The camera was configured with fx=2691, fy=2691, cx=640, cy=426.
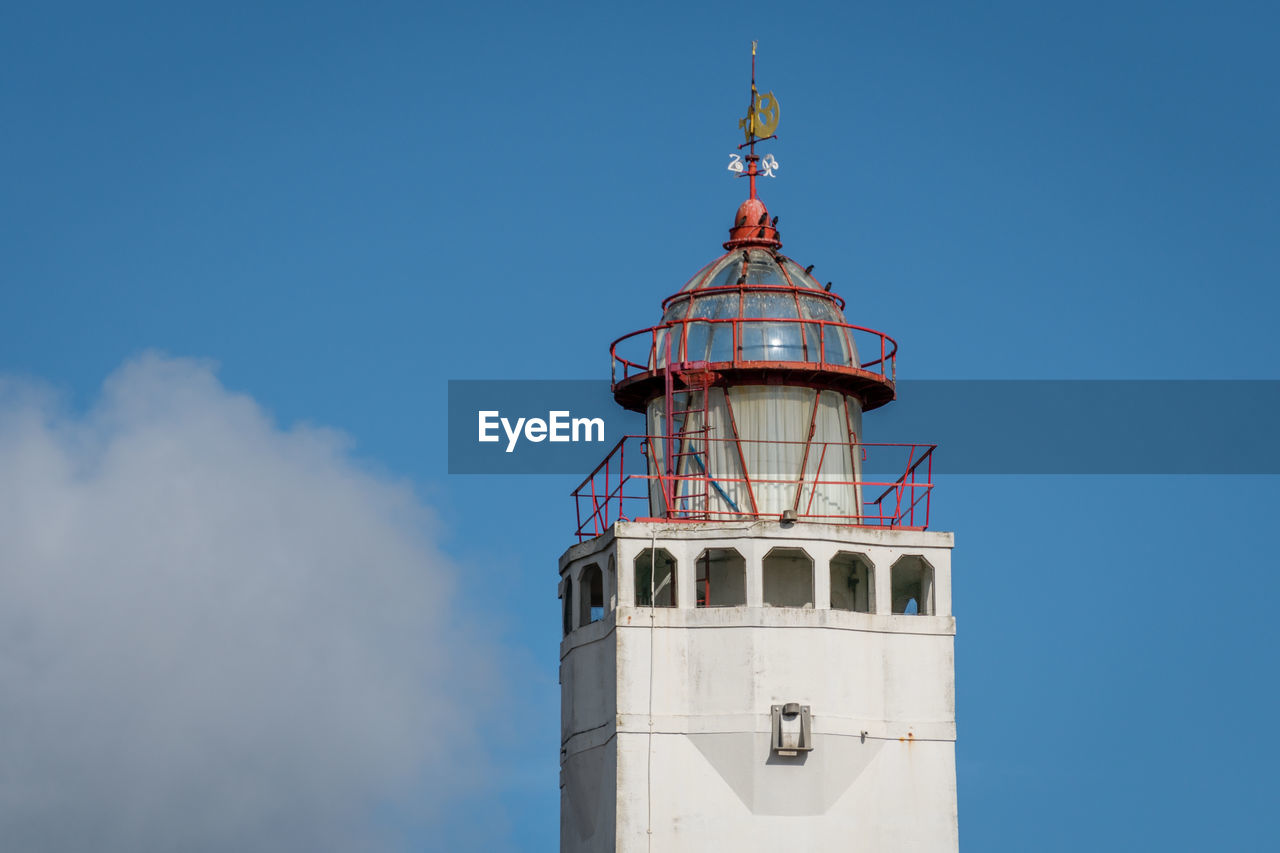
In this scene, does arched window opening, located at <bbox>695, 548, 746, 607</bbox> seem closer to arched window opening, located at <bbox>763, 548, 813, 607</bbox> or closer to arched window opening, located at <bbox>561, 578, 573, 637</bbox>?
arched window opening, located at <bbox>763, 548, 813, 607</bbox>

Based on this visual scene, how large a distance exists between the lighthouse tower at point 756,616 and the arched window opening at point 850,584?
1.8 inches

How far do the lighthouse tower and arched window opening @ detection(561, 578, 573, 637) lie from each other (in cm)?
9

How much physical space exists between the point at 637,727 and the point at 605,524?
16.0 ft

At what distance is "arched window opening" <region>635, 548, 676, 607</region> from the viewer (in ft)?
178

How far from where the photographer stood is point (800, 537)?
5403cm

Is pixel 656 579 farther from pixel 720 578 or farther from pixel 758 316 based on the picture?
pixel 758 316

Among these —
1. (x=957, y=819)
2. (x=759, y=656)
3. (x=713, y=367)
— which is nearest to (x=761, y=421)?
(x=713, y=367)

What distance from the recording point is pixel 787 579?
5525 centimetres

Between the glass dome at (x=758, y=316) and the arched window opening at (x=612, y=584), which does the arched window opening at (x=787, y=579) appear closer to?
the arched window opening at (x=612, y=584)

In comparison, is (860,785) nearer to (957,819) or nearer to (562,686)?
(957,819)

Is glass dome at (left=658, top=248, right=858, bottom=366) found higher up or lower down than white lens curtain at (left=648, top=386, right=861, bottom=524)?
higher up

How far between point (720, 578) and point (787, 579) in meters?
1.43

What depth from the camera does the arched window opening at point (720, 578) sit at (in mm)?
54531

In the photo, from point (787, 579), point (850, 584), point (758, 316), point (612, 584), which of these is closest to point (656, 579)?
point (612, 584)
